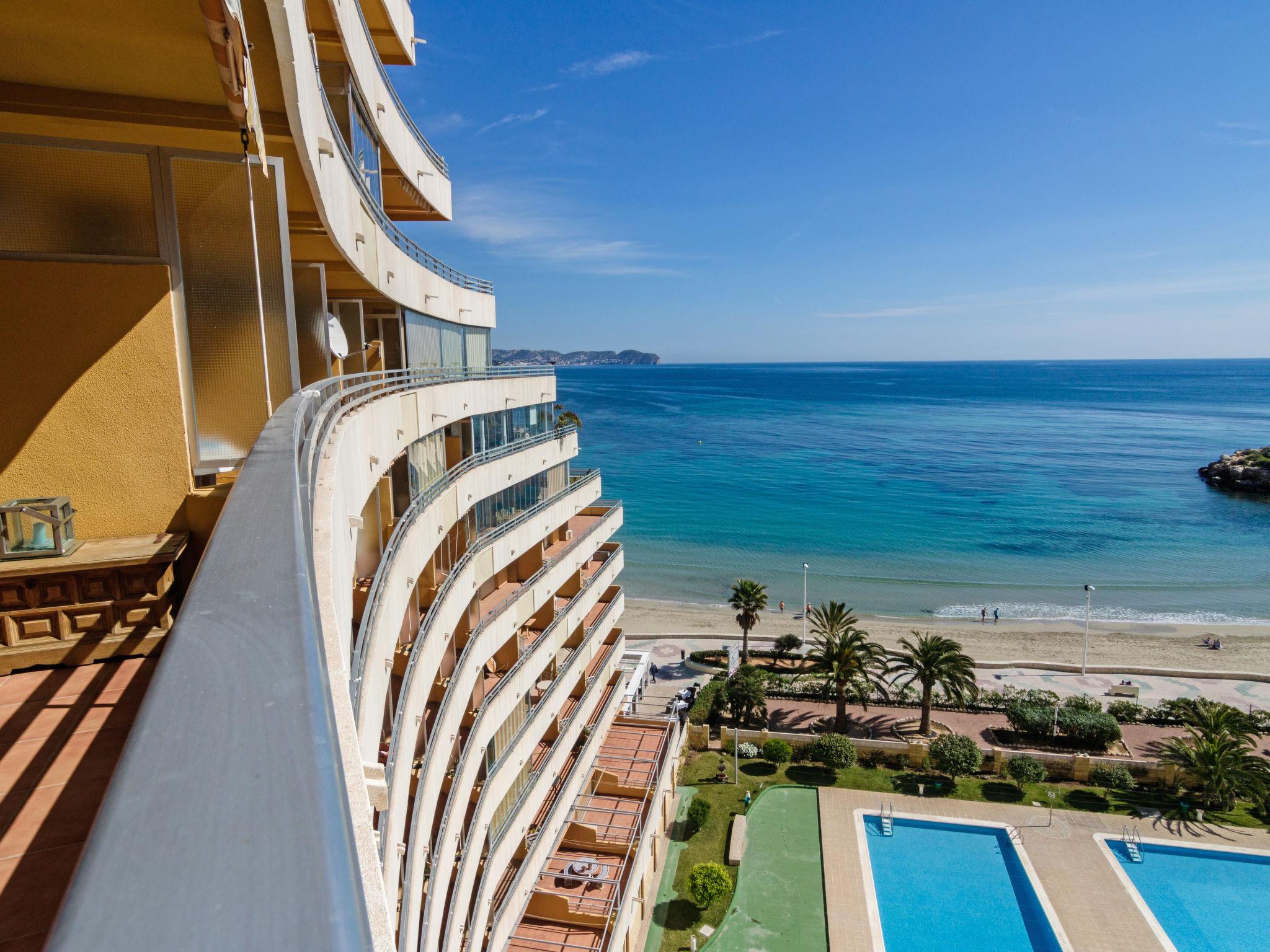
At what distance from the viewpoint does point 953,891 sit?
78.3ft

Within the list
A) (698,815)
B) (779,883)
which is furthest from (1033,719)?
(698,815)

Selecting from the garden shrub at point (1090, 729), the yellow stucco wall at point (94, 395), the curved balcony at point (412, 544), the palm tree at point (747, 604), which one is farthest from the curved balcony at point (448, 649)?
the garden shrub at point (1090, 729)

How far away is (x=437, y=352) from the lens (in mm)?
19609

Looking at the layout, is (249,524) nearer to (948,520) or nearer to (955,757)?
(955,757)

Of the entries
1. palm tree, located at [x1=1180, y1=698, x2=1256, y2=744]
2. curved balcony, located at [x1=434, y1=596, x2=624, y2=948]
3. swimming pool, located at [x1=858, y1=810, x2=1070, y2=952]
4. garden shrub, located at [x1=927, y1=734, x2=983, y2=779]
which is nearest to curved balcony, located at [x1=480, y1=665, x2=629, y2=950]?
curved balcony, located at [x1=434, y1=596, x2=624, y2=948]

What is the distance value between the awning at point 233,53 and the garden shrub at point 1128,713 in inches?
1630

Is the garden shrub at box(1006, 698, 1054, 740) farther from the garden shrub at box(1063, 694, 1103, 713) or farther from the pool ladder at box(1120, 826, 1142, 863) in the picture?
the pool ladder at box(1120, 826, 1142, 863)

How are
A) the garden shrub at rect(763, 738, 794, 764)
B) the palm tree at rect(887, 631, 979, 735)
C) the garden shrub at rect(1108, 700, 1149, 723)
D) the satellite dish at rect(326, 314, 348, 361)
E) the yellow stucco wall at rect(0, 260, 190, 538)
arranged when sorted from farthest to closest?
1. the garden shrub at rect(1108, 700, 1149, 723)
2. the palm tree at rect(887, 631, 979, 735)
3. the garden shrub at rect(763, 738, 794, 764)
4. the satellite dish at rect(326, 314, 348, 361)
5. the yellow stucco wall at rect(0, 260, 190, 538)

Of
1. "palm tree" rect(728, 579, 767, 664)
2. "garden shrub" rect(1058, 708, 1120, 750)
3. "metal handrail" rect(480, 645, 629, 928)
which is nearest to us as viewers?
"metal handrail" rect(480, 645, 629, 928)

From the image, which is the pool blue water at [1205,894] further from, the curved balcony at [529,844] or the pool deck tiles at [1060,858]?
the curved balcony at [529,844]

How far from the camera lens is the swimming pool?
21.7m

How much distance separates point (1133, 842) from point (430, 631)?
86.2 ft

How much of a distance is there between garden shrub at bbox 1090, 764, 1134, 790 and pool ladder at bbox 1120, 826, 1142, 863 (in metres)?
2.64

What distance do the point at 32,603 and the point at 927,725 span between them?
1385 inches
